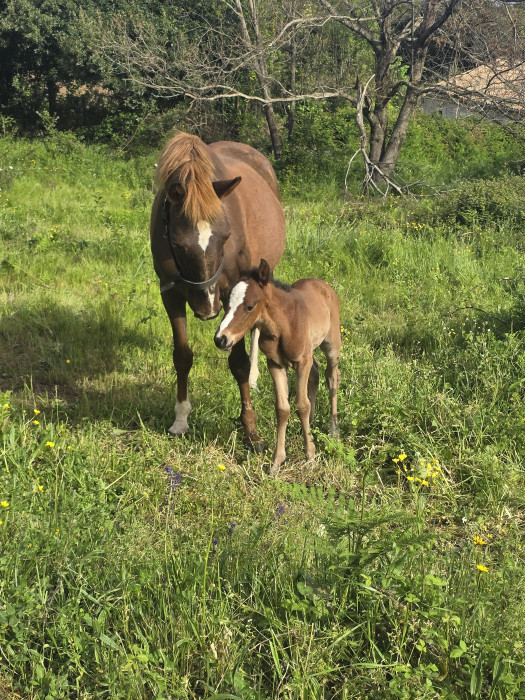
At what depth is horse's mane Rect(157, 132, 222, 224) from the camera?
352 centimetres

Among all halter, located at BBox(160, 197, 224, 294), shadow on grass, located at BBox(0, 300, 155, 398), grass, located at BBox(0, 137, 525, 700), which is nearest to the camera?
grass, located at BBox(0, 137, 525, 700)

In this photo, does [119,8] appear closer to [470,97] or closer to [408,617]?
[470,97]

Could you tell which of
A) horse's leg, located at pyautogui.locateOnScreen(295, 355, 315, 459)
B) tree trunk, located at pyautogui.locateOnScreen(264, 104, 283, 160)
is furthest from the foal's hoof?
tree trunk, located at pyautogui.locateOnScreen(264, 104, 283, 160)

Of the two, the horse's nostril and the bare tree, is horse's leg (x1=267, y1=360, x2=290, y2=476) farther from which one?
the bare tree

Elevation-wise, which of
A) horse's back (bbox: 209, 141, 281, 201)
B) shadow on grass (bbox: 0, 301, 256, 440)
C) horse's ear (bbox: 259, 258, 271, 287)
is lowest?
shadow on grass (bbox: 0, 301, 256, 440)

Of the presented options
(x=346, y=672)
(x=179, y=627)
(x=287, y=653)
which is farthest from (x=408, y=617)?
(x=179, y=627)

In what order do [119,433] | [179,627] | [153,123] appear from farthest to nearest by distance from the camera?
[153,123]
[119,433]
[179,627]

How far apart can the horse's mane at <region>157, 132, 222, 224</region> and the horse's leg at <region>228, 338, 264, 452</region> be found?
3.43 feet

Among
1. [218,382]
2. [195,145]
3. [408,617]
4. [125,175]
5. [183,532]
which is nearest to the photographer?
[408,617]

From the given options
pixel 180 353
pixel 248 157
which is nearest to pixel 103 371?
pixel 180 353

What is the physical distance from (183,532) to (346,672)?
1.06 metres

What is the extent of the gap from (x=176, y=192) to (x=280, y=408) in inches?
56.8

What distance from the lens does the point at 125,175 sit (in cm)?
1514

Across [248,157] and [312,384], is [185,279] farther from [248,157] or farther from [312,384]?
[248,157]
